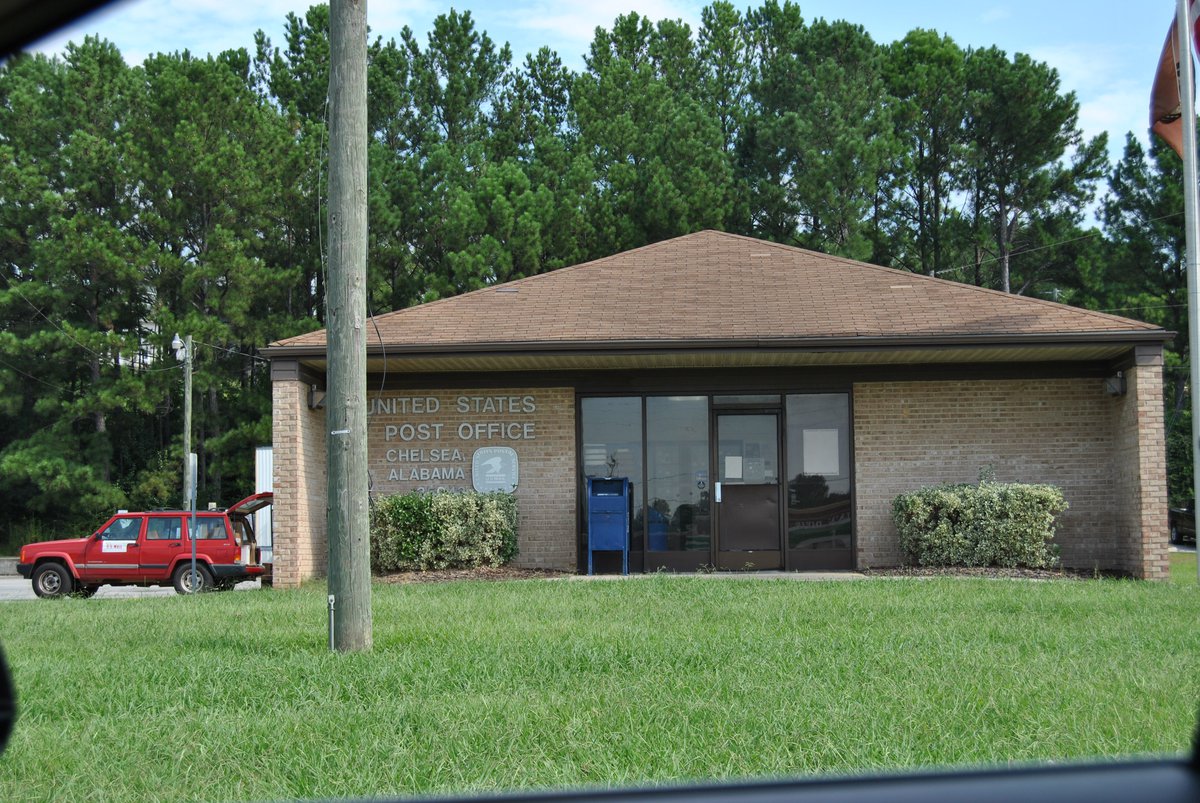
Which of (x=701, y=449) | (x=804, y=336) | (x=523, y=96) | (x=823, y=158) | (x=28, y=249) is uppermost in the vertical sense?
(x=523, y=96)

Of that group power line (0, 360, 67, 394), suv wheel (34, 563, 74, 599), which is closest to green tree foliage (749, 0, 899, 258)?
power line (0, 360, 67, 394)

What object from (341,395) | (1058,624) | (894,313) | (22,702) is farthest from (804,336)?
(22,702)

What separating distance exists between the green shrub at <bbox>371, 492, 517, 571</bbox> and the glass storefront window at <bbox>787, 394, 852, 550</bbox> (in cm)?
408

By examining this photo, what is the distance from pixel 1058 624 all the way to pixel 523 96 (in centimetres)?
3271

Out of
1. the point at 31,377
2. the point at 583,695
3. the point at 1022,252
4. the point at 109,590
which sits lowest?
the point at 109,590

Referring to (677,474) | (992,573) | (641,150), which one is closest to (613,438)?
(677,474)

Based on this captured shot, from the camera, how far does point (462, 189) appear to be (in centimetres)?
3462

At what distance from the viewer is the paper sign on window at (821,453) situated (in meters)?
17.0

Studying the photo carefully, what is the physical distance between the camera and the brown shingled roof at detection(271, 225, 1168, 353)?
1554 cm

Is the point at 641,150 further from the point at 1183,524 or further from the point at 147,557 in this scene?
the point at 147,557

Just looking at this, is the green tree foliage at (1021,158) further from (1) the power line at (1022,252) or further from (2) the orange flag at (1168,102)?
(2) the orange flag at (1168,102)

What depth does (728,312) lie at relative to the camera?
661 inches

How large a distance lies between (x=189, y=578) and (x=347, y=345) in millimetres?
11999

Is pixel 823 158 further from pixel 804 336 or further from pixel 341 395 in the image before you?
pixel 341 395
